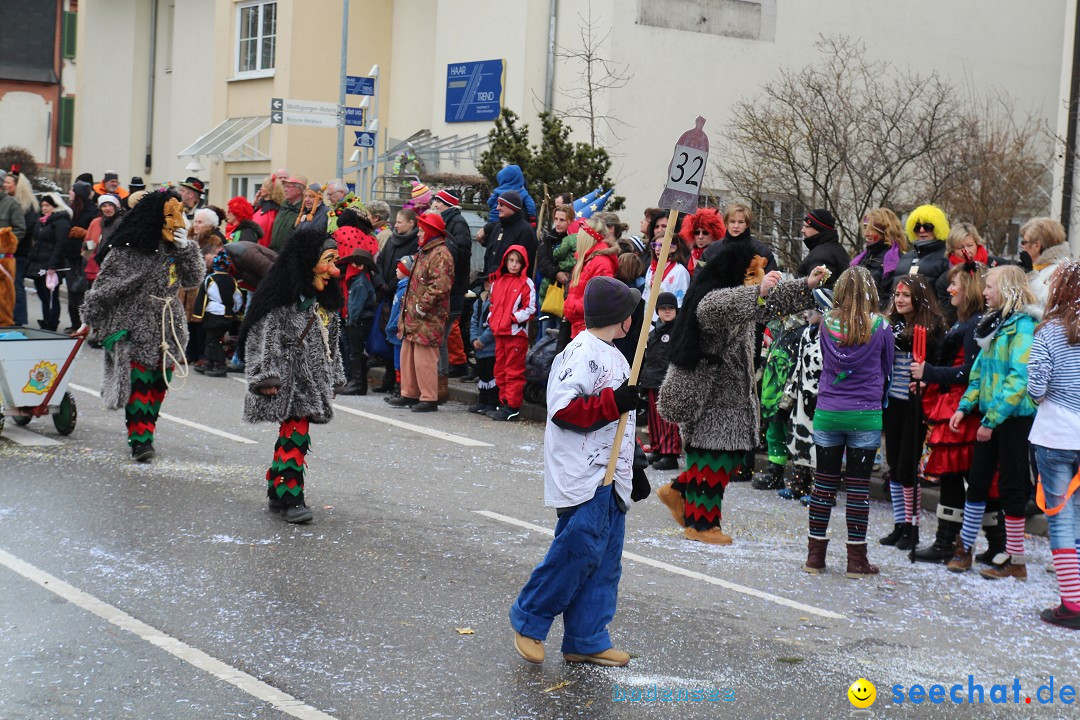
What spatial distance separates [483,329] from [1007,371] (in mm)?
7038

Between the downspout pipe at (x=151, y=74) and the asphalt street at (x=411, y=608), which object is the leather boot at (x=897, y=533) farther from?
the downspout pipe at (x=151, y=74)

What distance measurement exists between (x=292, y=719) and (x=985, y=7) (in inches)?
889

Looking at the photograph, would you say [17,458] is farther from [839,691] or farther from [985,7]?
[985,7]

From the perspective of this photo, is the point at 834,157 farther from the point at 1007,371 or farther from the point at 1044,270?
the point at 1007,371

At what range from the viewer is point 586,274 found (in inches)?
476

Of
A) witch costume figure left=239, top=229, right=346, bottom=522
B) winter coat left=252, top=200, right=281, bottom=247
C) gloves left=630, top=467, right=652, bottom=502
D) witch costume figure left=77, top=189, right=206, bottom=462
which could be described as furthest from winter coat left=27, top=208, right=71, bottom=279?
gloves left=630, top=467, right=652, bottom=502

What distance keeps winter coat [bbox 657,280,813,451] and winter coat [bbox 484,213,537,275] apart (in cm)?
516

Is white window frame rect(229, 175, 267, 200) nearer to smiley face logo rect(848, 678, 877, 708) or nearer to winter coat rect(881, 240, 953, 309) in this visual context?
winter coat rect(881, 240, 953, 309)

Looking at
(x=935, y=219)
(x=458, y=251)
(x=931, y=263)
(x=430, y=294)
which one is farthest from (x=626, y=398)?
(x=458, y=251)

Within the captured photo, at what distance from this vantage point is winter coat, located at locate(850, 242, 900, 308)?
10.6 m

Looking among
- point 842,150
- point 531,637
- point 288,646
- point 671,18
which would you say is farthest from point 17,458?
point 671,18

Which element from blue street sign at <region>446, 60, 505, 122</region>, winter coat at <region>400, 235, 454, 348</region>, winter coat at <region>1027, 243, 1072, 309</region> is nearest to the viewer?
winter coat at <region>1027, 243, 1072, 309</region>

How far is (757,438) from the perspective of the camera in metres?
8.80

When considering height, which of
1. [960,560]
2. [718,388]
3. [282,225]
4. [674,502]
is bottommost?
[960,560]
